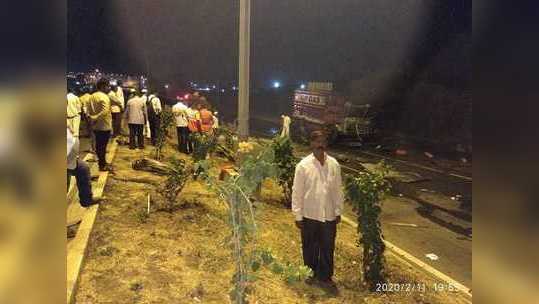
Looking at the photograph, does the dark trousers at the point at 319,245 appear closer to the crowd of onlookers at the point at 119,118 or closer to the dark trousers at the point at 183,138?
the crowd of onlookers at the point at 119,118

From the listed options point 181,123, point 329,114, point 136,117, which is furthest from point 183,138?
point 329,114

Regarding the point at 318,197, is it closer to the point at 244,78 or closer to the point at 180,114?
the point at 244,78

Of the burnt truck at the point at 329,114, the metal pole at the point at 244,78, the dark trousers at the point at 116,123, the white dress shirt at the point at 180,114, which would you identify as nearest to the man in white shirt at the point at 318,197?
the metal pole at the point at 244,78

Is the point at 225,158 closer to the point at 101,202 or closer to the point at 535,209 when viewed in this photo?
the point at 101,202

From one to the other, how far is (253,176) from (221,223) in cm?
287

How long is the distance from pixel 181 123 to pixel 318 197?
6.41 meters

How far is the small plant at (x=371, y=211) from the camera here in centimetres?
461

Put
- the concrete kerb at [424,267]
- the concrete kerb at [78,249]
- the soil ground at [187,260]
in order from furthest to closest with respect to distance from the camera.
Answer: the concrete kerb at [424,267] → the soil ground at [187,260] → the concrete kerb at [78,249]

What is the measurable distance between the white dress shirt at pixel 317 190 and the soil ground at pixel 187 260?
1.32 feet

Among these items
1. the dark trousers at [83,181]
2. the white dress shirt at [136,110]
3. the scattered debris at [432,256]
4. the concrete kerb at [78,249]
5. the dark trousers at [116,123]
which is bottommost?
the scattered debris at [432,256]

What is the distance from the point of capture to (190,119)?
998cm

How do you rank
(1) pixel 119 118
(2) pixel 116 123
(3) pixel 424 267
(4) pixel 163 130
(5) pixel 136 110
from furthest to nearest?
1. (1) pixel 119 118
2. (2) pixel 116 123
3. (5) pixel 136 110
4. (4) pixel 163 130
5. (3) pixel 424 267

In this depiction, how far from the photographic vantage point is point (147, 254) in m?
4.65

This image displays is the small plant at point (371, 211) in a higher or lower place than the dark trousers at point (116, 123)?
lower
